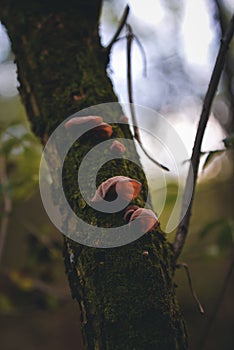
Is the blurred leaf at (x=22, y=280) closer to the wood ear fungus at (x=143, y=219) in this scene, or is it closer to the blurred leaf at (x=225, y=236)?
the blurred leaf at (x=225, y=236)

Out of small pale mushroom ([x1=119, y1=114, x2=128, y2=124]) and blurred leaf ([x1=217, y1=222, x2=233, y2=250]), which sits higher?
small pale mushroom ([x1=119, y1=114, x2=128, y2=124])

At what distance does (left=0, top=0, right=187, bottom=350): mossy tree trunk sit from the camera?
84cm

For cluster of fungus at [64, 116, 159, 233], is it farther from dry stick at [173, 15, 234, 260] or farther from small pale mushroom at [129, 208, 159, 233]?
dry stick at [173, 15, 234, 260]

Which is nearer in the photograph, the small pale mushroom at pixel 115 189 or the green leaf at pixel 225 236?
the small pale mushroom at pixel 115 189

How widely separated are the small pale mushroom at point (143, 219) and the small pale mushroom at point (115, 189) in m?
0.05

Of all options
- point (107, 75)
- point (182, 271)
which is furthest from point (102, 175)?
point (182, 271)

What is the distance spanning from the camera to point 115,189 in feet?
2.98

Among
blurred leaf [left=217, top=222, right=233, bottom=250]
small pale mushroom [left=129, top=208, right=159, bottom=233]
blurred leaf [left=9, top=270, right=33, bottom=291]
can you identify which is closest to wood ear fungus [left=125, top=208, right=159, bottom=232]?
small pale mushroom [left=129, top=208, right=159, bottom=233]

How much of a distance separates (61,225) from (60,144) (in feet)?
0.72

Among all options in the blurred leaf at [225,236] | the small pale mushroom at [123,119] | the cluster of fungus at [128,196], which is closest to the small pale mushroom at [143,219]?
the cluster of fungus at [128,196]

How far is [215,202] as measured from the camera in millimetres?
4844

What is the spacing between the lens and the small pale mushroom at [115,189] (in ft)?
2.97

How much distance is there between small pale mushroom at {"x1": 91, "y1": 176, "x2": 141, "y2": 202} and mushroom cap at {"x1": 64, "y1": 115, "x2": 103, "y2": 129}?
0.20m

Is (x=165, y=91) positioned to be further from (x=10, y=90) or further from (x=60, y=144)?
(x=60, y=144)
